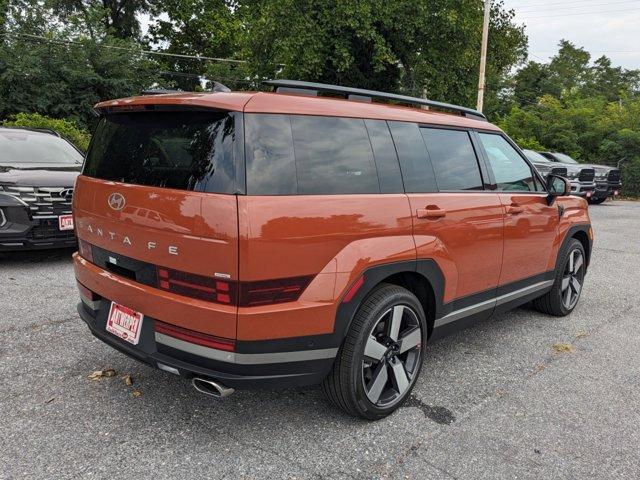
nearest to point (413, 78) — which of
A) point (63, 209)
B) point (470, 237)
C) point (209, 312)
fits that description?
point (63, 209)

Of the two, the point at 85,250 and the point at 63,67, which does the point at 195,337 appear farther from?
the point at 63,67

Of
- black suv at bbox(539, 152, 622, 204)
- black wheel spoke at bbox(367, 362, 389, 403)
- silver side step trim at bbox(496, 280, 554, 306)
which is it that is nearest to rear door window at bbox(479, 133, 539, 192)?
silver side step trim at bbox(496, 280, 554, 306)

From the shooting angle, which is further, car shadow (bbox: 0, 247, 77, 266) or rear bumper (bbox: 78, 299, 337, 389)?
Result: car shadow (bbox: 0, 247, 77, 266)

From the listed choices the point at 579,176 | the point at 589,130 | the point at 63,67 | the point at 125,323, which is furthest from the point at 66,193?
the point at 589,130

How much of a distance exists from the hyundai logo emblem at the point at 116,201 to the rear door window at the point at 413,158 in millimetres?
1554

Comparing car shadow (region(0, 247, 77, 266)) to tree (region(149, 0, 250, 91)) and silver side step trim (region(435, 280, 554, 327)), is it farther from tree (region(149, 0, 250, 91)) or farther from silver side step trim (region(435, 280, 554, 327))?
tree (region(149, 0, 250, 91))

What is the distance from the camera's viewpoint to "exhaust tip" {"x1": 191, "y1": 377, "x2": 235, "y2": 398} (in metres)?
2.37

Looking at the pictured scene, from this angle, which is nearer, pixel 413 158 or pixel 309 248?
pixel 309 248

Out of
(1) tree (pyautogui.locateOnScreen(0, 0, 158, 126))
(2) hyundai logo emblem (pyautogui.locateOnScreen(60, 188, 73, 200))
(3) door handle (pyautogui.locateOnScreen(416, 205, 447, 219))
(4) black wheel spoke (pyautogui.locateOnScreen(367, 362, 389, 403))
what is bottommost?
(4) black wheel spoke (pyautogui.locateOnScreen(367, 362, 389, 403))

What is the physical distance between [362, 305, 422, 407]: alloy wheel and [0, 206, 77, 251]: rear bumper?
4507mm

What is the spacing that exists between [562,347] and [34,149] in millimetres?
6700

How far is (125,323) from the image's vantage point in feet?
8.87

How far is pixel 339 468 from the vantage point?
2.45 meters

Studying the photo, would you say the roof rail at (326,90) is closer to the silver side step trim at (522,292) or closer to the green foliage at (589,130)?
the silver side step trim at (522,292)
